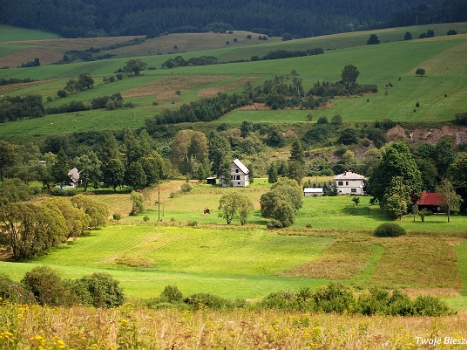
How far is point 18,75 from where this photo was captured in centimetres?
18325

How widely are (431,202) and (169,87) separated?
90.8 metres

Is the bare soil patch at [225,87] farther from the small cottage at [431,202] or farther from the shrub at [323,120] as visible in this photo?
the small cottage at [431,202]

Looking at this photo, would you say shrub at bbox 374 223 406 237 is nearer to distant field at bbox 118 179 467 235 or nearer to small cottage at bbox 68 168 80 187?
distant field at bbox 118 179 467 235

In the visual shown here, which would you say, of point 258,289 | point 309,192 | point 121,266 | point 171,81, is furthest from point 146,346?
point 171,81

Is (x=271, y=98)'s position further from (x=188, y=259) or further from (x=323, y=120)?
(x=188, y=259)

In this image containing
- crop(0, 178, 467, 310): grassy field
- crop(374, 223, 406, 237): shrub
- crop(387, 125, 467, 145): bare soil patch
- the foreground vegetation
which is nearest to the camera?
the foreground vegetation

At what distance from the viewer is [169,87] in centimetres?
15262

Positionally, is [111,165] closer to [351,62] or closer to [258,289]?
[258,289]

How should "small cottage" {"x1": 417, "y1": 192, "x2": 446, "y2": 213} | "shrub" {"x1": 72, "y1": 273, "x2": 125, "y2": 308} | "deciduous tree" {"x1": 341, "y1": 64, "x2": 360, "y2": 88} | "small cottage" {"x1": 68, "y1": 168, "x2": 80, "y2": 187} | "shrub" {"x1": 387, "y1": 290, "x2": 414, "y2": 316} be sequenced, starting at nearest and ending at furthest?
"shrub" {"x1": 387, "y1": 290, "x2": 414, "y2": 316}, "shrub" {"x1": 72, "y1": 273, "x2": 125, "y2": 308}, "small cottage" {"x1": 417, "y1": 192, "x2": 446, "y2": 213}, "small cottage" {"x1": 68, "y1": 168, "x2": 80, "y2": 187}, "deciduous tree" {"x1": 341, "y1": 64, "x2": 360, "y2": 88}

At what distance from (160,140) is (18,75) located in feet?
264

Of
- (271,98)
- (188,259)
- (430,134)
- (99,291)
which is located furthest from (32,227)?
(271,98)

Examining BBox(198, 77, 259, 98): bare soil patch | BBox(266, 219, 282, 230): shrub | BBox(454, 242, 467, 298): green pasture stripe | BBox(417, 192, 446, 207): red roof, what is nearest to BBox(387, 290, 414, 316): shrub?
BBox(454, 242, 467, 298): green pasture stripe

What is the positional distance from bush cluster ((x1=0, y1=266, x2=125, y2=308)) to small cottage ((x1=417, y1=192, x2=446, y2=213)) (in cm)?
4174

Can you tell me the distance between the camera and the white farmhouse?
272 ft
